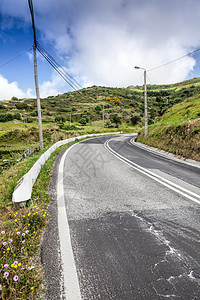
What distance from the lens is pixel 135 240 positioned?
8.40 ft

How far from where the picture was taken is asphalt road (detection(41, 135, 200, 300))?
70.8 inches

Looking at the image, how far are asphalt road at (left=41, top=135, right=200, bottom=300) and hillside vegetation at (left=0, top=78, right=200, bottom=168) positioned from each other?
6805mm

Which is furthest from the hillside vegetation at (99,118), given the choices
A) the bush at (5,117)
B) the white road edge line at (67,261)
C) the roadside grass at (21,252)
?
the roadside grass at (21,252)

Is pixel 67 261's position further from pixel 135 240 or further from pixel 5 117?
pixel 5 117

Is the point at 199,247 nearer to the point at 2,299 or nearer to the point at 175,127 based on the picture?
the point at 2,299

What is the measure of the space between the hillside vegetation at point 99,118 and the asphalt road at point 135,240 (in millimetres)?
6805

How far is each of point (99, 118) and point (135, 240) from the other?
245 ft

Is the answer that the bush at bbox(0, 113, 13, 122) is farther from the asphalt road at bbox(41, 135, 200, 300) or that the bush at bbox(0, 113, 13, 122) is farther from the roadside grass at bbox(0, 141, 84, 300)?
the roadside grass at bbox(0, 141, 84, 300)

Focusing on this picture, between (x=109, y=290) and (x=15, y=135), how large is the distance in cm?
3882

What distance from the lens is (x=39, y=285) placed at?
5.89ft

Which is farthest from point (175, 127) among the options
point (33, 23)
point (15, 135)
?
point (15, 135)

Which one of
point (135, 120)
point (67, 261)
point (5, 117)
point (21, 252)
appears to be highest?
point (135, 120)

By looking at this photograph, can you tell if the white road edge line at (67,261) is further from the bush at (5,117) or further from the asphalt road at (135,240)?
the bush at (5,117)

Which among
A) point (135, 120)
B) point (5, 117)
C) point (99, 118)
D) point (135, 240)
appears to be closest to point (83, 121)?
point (99, 118)
